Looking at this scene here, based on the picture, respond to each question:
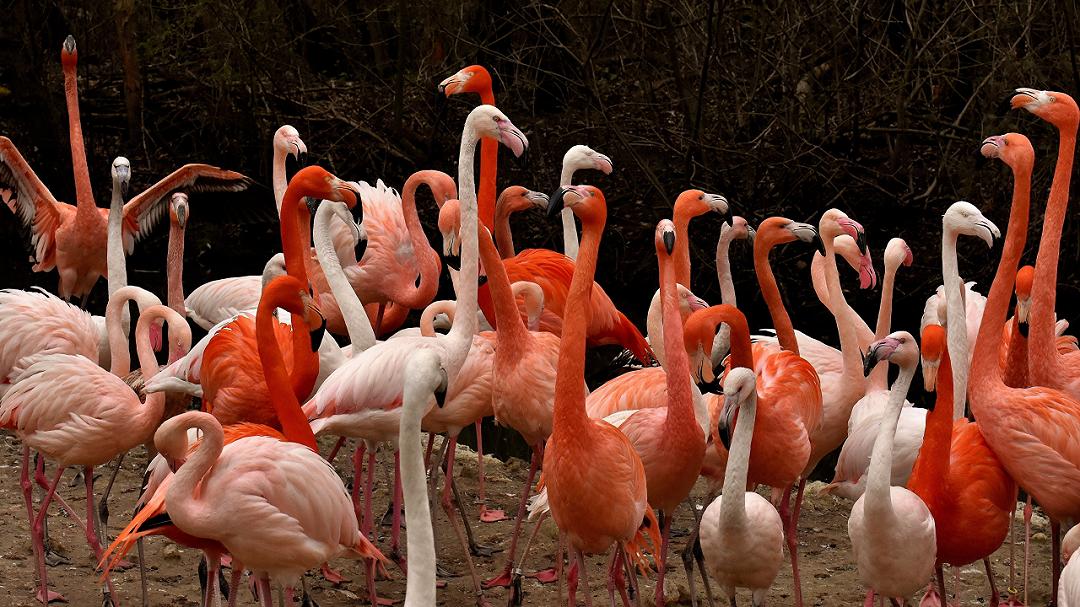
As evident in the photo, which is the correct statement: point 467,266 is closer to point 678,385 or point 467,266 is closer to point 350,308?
point 350,308

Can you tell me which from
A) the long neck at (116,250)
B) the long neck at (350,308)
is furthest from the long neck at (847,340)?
the long neck at (116,250)

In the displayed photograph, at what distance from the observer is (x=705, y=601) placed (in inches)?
193

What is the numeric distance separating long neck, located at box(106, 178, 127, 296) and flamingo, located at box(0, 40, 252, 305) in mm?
1016

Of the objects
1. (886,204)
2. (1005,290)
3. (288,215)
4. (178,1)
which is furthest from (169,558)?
(178,1)

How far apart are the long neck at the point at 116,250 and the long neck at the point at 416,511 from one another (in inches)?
141

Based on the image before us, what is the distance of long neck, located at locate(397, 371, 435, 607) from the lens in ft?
8.86

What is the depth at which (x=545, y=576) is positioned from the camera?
16.3 feet

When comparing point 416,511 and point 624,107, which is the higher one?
point 416,511

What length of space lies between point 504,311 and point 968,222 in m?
1.72

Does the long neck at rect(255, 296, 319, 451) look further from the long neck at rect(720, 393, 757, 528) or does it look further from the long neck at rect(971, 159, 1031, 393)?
the long neck at rect(971, 159, 1031, 393)

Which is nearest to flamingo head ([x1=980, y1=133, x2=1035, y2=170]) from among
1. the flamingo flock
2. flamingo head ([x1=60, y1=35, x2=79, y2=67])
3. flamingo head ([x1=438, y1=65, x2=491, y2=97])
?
the flamingo flock

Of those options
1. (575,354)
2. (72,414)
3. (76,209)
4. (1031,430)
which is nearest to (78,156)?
(76,209)

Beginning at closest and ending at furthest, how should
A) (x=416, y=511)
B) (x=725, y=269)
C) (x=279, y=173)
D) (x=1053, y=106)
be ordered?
1. (x=416, y=511)
2. (x=1053, y=106)
3. (x=725, y=269)
4. (x=279, y=173)

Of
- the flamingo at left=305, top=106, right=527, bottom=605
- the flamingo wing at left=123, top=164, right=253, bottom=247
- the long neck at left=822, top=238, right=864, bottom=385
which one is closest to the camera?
the flamingo at left=305, top=106, right=527, bottom=605
